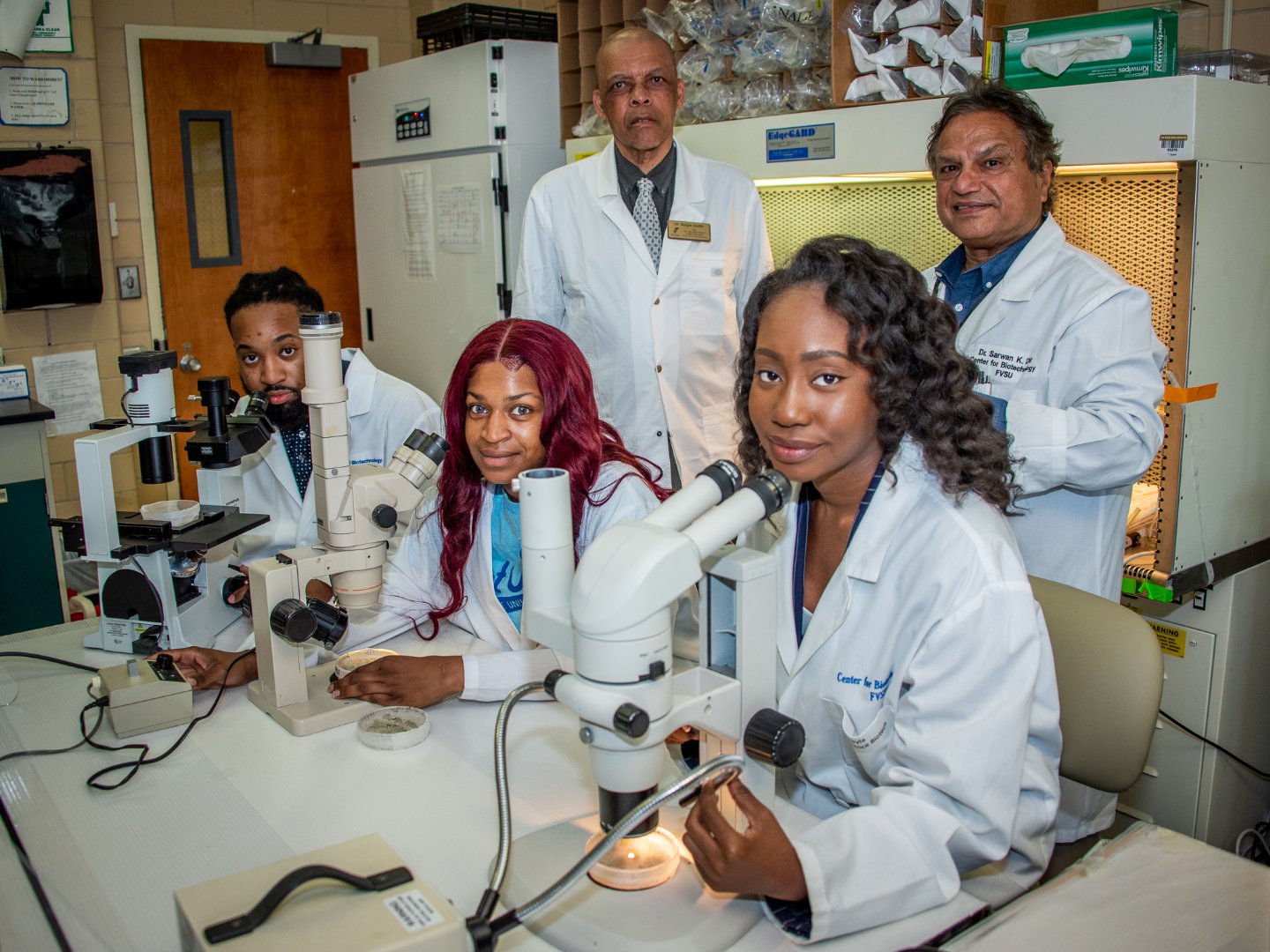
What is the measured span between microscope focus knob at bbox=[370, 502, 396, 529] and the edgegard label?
1.36 metres

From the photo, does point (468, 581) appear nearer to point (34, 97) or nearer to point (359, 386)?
point (359, 386)

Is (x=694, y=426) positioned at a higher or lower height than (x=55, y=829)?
higher

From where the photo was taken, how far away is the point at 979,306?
1.91m

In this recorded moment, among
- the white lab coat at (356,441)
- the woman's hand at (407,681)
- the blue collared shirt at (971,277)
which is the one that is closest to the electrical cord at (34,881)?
the woman's hand at (407,681)

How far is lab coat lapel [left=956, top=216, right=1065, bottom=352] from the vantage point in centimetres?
184

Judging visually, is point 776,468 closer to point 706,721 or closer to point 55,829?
point 706,721

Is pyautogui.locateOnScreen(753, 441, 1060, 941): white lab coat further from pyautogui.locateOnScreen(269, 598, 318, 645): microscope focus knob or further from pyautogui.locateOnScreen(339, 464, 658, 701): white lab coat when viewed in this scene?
pyautogui.locateOnScreen(269, 598, 318, 645): microscope focus knob

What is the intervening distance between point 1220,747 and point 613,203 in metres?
1.75

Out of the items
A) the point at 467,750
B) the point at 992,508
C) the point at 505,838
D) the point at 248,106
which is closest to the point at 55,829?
the point at 467,750

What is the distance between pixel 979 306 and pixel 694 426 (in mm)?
906

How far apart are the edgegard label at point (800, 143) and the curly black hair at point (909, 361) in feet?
3.77

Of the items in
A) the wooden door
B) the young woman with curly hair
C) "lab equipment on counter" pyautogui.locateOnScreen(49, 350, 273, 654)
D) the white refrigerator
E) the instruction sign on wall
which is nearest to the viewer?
the young woman with curly hair

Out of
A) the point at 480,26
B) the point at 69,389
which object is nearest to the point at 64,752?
the point at 480,26

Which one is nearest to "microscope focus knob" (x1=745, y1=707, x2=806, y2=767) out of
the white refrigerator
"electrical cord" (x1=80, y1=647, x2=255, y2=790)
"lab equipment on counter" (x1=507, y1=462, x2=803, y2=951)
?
"lab equipment on counter" (x1=507, y1=462, x2=803, y2=951)
